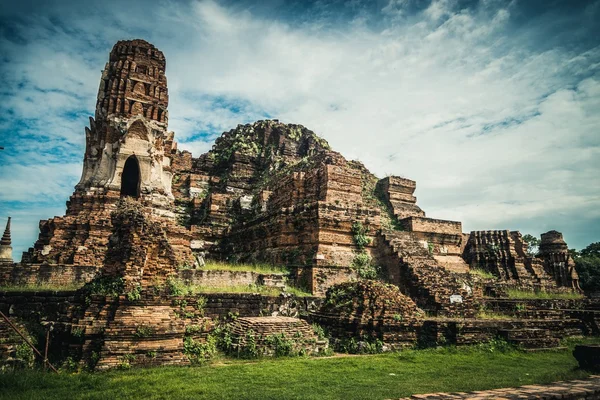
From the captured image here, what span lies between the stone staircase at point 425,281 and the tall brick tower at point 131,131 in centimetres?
966

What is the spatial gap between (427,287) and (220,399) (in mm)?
8576

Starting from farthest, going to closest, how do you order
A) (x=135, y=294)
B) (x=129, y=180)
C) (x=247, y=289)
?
(x=129, y=180) < (x=247, y=289) < (x=135, y=294)

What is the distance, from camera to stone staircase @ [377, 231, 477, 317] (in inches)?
480

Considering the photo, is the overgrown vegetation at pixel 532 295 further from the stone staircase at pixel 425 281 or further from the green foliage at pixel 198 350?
the green foliage at pixel 198 350

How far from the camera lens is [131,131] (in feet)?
57.2

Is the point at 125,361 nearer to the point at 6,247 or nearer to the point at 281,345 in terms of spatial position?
the point at 281,345

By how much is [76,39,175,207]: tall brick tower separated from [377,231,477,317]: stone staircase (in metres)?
9.66

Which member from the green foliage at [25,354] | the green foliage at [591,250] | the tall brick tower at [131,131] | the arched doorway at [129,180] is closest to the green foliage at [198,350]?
the green foliage at [25,354]

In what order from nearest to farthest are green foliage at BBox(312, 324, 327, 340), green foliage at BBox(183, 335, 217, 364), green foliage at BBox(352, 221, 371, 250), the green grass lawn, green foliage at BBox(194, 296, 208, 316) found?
the green grass lawn < green foliage at BBox(183, 335, 217, 364) < green foliage at BBox(194, 296, 208, 316) < green foliage at BBox(312, 324, 327, 340) < green foliage at BBox(352, 221, 371, 250)

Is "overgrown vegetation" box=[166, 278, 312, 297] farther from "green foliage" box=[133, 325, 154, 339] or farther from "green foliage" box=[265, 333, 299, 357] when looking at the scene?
"green foliage" box=[133, 325, 154, 339]

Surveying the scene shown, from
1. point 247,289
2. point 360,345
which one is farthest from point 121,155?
point 360,345

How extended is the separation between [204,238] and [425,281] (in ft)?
32.8

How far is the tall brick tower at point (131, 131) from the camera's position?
16875 mm

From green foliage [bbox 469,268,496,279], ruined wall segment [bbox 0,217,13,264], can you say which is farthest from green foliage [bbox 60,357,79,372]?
green foliage [bbox 469,268,496,279]
